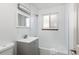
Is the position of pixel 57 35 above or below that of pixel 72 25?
below

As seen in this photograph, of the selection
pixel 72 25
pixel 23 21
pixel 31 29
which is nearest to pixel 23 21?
pixel 23 21

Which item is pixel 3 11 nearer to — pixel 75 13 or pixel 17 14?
pixel 17 14

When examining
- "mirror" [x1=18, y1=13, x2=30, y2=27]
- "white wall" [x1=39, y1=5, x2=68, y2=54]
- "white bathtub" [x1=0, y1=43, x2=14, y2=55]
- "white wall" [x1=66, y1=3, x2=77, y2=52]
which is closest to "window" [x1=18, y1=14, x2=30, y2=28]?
"mirror" [x1=18, y1=13, x2=30, y2=27]

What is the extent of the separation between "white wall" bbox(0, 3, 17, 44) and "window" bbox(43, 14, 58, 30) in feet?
1.96

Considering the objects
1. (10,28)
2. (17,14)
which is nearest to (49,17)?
(17,14)

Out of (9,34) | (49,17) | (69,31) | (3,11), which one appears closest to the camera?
(3,11)

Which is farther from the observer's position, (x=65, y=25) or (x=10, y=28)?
(x=65, y=25)

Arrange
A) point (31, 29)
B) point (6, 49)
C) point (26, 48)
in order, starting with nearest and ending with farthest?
point (6, 49)
point (26, 48)
point (31, 29)

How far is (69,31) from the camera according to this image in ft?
4.49

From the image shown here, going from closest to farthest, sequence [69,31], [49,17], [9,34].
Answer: [9,34] → [69,31] → [49,17]

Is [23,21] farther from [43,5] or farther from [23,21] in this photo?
[43,5]

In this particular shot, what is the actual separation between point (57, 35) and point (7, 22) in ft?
3.22

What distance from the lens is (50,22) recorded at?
1460 mm

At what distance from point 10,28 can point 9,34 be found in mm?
102
